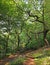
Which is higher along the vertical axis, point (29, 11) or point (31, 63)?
point (29, 11)

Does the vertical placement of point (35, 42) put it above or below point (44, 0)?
below

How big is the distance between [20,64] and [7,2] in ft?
39.2

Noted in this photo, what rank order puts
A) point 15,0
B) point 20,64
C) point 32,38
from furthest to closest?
point 32,38 → point 15,0 → point 20,64

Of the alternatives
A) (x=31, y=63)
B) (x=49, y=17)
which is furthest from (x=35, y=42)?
(x=31, y=63)

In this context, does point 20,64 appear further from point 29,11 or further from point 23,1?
point 23,1

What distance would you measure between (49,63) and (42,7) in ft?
55.2

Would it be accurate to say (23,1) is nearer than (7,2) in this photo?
No

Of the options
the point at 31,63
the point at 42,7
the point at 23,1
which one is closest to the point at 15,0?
the point at 23,1

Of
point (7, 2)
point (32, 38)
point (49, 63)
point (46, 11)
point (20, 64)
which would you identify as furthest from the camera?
point (32, 38)

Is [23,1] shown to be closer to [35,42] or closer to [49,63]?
[35,42]

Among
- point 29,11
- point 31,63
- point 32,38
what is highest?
point 29,11

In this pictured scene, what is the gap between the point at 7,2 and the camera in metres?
27.7

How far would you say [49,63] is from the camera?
56.4 ft

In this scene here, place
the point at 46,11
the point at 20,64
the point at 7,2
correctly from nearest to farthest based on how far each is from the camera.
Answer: the point at 20,64 < the point at 7,2 < the point at 46,11
